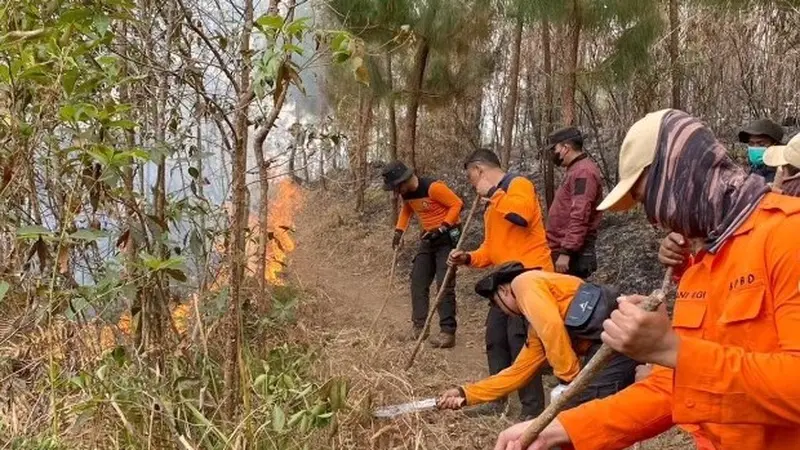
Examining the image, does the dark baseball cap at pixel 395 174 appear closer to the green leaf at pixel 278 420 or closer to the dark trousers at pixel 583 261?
the dark trousers at pixel 583 261

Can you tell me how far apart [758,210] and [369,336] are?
13.0 feet

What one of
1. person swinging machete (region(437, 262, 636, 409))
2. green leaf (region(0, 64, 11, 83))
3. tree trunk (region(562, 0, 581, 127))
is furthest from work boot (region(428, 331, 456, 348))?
green leaf (region(0, 64, 11, 83))

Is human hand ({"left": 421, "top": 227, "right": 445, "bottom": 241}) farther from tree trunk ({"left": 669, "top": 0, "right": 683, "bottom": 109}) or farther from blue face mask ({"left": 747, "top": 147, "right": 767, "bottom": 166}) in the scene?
tree trunk ({"left": 669, "top": 0, "right": 683, "bottom": 109})

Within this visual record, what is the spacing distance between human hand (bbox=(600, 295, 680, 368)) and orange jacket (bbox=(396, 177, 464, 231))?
15.4ft

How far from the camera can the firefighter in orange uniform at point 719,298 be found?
1239 millimetres

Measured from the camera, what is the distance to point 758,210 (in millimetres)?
1338

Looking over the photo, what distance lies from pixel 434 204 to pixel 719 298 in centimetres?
472

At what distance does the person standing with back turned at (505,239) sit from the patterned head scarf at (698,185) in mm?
2823

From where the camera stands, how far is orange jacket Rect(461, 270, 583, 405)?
2.94 meters

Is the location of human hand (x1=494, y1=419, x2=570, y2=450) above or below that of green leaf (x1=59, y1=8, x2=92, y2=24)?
below

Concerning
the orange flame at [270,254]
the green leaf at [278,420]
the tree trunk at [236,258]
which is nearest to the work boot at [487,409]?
the orange flame at [270,254]

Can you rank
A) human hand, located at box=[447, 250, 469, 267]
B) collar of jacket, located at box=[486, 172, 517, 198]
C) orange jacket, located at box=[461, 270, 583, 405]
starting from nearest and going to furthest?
orange jacket, located at box=[461, 270, 583, 405] < collar of jacket, located at box=[486, 172, 517, 198] < human hand, located at box=[447, 250, 469, 267]

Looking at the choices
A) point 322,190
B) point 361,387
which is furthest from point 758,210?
point 322,190

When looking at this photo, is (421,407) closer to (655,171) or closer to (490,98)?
(655,171)
